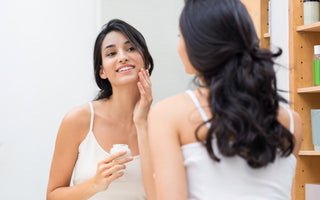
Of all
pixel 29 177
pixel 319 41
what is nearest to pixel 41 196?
pixel 29 177

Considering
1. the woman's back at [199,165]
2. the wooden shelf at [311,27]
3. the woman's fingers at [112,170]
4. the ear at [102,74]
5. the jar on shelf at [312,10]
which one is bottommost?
the woman's fingers at [112,170]

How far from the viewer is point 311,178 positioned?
1.96 m

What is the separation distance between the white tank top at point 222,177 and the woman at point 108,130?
750 millimetres

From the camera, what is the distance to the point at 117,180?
5.45 feet

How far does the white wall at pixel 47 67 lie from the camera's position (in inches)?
95.9

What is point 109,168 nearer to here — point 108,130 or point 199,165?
point 108,130

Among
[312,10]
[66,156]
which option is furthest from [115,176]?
[312,10]

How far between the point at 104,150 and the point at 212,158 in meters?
0.92

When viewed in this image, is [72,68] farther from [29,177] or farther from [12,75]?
[29,177]

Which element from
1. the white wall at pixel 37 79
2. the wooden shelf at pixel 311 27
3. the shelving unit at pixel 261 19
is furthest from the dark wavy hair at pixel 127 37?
the white wall at pixel 37 79

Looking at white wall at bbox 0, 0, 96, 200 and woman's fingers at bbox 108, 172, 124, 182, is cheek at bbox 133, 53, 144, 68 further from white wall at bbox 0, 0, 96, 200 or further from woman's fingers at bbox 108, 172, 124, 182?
white wall at bbox 0, 0, 96, 200

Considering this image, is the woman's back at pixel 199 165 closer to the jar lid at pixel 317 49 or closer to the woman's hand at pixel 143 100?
the woman's hand at pixel 143 100

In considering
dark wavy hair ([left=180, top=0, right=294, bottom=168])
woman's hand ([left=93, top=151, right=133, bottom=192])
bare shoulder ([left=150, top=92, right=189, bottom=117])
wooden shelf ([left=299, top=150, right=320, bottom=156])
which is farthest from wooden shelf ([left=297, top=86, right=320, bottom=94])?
bare shoulder ([left=150, top=92, right=189, bottom=117])

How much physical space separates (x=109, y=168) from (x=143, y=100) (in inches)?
11.7
